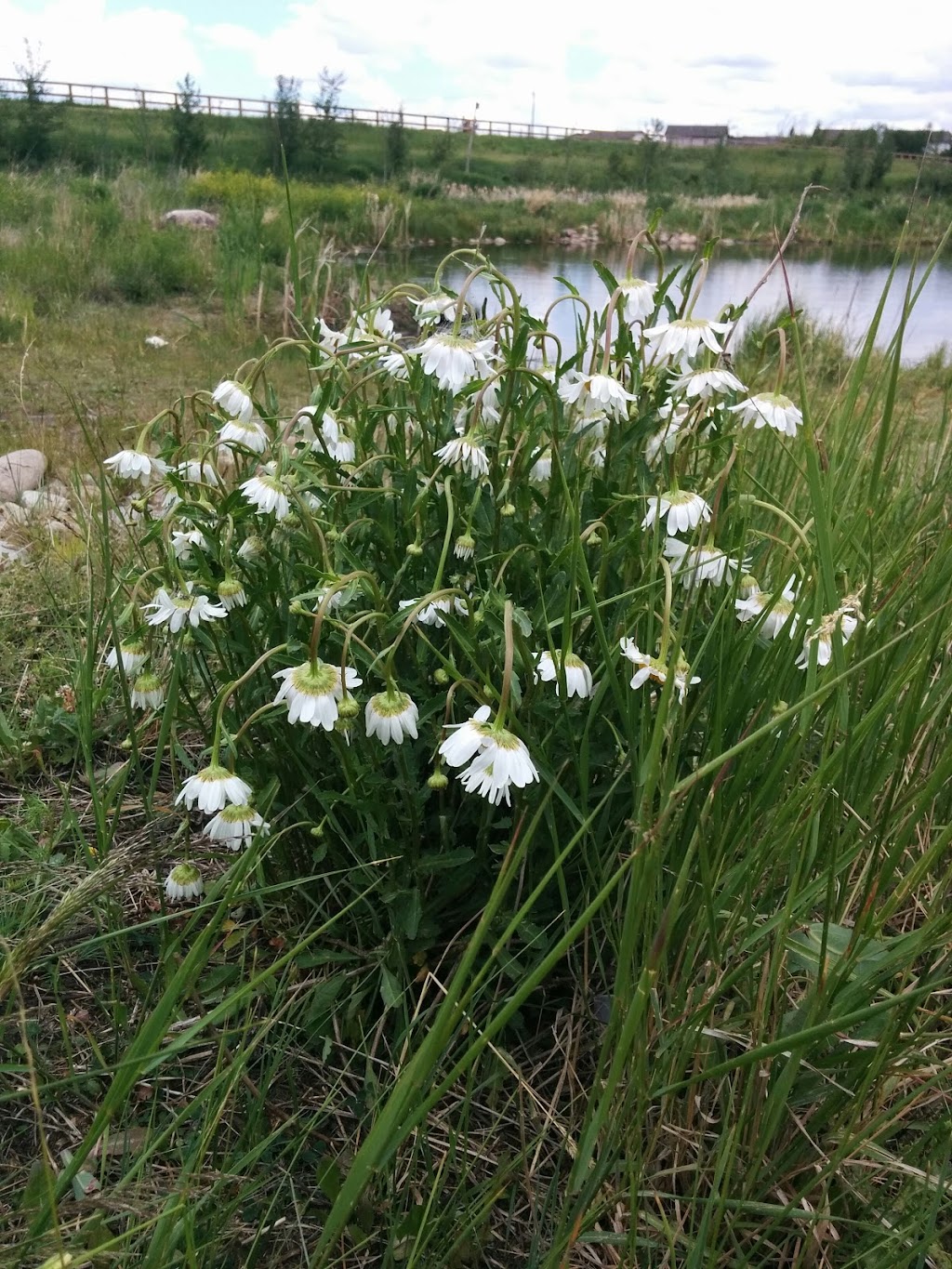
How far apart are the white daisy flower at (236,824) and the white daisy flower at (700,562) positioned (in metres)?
0.62

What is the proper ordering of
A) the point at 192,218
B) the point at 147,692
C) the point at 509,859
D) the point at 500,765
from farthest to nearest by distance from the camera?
the point at 192,218
the point at 147,692
the point at 500,765
the point at 509,859

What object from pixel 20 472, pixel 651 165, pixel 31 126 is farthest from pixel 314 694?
pixel 651 165

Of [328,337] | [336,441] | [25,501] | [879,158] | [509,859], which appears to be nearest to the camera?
[509,859]

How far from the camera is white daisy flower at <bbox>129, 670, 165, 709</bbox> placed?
1309 mm

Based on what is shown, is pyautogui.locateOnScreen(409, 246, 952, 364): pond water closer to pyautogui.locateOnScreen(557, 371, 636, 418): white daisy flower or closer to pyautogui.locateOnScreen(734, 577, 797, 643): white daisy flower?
pyautogui.locateOnScreen(557, 371, 636, 418): white daisy flower

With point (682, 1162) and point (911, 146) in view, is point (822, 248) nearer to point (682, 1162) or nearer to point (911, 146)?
point (911, 146)

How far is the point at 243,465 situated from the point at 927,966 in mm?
1194

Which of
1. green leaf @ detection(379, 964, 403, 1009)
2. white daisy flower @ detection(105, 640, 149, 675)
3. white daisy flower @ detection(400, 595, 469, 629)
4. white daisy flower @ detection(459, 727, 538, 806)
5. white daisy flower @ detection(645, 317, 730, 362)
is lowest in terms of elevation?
green leaf @ detection(379, 964, 403, 1009)

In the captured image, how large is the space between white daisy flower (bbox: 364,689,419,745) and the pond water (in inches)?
187

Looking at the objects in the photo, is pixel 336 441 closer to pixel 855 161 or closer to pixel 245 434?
pixel 245 434

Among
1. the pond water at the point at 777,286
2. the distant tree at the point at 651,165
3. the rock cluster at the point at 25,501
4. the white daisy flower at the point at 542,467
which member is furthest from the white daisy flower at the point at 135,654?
the distant tree at the point at 651,165

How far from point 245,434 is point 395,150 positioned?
1014 inches

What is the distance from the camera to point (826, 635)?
1142mm

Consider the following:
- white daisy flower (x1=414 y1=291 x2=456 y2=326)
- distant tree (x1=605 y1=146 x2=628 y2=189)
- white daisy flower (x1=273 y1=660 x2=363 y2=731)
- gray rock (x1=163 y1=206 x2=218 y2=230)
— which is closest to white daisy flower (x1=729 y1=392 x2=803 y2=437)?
white daisy flower (x1=414 y1=291 x2=456 y2=326)
